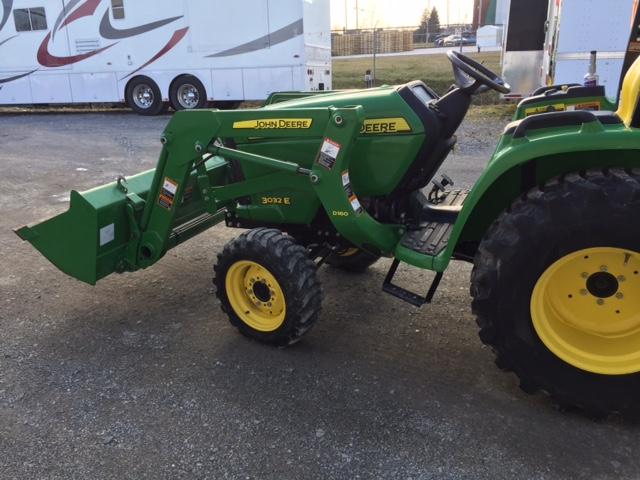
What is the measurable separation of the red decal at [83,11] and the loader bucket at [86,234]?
40.3ft

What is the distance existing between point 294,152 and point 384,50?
39907mm

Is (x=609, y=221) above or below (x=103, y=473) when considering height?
above

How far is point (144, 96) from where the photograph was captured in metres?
14.4

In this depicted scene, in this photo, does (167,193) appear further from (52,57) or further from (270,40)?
(52,57)

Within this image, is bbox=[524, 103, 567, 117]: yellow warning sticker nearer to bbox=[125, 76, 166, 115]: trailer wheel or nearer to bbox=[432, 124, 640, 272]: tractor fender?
bbox=[432, 124, 640, 272]: tractor fender

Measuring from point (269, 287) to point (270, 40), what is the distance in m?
10.5

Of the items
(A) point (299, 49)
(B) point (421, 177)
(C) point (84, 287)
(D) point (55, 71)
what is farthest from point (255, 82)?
(B) point (421, 177)

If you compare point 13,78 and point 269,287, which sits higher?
point 13,78

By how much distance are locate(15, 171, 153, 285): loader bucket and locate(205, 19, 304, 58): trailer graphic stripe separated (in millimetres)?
9707

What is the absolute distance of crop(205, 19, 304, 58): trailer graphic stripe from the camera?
40.2 feet

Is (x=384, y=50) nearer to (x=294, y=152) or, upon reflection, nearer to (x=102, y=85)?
(x=102, y=85)

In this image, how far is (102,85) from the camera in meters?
14.4

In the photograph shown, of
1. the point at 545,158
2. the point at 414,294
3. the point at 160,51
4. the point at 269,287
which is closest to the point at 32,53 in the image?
the point at 160,51

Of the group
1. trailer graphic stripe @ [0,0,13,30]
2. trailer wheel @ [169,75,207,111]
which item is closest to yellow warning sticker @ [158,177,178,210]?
trailer wheel @ [169,75,207,111]
